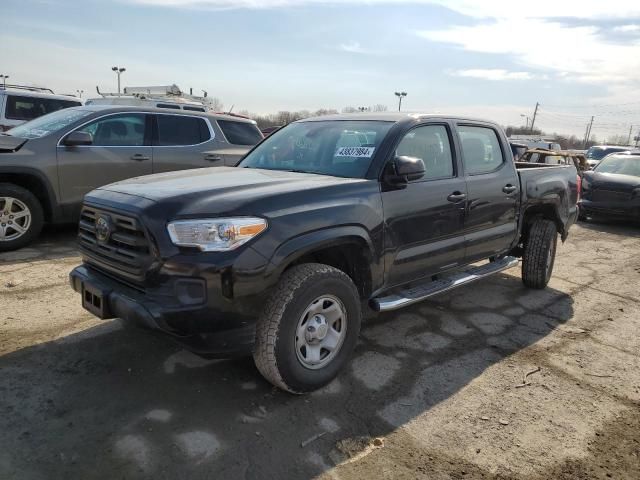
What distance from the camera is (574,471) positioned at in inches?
102

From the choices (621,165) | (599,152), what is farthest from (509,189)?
(599,152)

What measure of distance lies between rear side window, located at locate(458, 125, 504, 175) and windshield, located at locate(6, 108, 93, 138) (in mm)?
4690

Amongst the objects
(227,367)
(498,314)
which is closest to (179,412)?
(227,367)

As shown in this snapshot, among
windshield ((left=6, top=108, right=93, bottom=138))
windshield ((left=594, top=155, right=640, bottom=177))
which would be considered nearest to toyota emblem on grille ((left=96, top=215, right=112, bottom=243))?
windshield ((left=6, top=108, right=93, bottom=138))

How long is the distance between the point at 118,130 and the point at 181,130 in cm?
94

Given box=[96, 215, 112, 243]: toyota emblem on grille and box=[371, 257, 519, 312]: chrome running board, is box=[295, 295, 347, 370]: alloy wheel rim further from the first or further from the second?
box=[96, 215, 112, 243]: toyota emblem on grille

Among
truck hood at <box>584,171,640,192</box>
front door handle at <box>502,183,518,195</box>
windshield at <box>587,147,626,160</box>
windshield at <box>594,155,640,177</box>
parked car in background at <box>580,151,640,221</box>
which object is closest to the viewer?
front door handle at <box>502,183,518,195</box>

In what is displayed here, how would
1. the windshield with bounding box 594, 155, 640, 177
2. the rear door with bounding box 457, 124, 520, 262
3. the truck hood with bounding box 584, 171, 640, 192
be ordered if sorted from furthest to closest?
the windshield with bounding box 594, 155, 640, 177 < the truck hood with bounding box 584, 171, 640, 192 < the rear door with bounding box 457, 124, 520, 262

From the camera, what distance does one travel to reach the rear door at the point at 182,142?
6.96 metres

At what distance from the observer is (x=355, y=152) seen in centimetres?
374

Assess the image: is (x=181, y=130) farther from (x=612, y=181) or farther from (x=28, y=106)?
(x=612, y=181)

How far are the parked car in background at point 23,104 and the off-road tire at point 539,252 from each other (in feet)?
32.2

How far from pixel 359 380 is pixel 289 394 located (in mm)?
522

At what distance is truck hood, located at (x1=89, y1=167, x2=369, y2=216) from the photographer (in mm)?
2811
